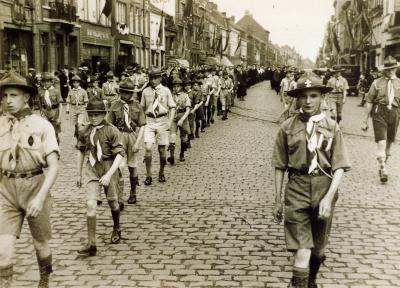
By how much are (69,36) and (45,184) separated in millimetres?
33575

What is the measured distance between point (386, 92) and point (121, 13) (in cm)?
3929

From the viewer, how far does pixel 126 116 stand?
8086 millimetres

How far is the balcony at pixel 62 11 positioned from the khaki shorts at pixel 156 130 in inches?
1006

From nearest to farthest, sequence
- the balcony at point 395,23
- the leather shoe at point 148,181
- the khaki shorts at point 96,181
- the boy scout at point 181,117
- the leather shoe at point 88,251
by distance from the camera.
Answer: the leather shoe at point 88,251 < the khaki shorts at point 96,181 < the leather shoe at point 148,181 < the boy scout at point 181,117 < the balcony at point 395,23

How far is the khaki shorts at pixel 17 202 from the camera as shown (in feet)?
14.1

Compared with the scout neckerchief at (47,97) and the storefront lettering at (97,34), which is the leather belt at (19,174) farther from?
the storefront lettering at (97,34)

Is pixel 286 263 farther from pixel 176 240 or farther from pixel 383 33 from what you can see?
pixel 383 33

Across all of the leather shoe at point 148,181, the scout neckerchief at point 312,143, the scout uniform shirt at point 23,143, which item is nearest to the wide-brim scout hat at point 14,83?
the scout uniform shirt at point 23,143

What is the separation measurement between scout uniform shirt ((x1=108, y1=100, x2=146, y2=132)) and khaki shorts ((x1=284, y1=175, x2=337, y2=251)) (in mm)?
4239

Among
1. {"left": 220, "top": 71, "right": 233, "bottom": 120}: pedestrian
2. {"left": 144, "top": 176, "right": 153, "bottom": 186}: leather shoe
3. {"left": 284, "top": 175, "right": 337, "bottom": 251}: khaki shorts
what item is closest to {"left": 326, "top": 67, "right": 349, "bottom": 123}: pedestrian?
{"left": 220, "top": 71, "right": 233, "bottom": 120}: pedestrian

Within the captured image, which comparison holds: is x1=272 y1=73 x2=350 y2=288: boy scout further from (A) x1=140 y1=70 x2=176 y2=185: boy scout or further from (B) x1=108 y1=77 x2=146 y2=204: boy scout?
(A) x1=140 y1=70 x2=176 y2=185: boy scout

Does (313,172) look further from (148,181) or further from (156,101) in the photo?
(156,101)

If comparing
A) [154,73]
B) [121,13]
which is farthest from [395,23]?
[154,73]

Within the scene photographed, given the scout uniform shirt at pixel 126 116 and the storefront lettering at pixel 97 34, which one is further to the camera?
the storefront lettering at pixel 97 34
